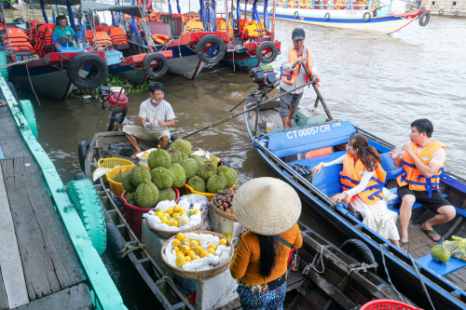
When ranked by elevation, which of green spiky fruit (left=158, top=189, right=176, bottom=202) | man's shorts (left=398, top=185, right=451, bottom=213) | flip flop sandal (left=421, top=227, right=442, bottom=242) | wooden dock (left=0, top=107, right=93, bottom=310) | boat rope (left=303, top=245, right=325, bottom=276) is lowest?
flip flop sandal (left=421, top=227, right=442, bottom=242)

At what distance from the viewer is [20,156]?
281 cm

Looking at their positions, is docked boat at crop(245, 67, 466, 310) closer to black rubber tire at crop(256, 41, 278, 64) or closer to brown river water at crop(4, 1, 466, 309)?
brown river water at crop(4, 1, 466, 309)

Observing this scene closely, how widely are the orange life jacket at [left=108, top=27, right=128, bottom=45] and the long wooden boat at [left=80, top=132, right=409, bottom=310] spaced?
9309 millimetres

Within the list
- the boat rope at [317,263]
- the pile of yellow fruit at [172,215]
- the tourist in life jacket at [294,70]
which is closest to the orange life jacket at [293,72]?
the tourist in life jacket at [294,70]

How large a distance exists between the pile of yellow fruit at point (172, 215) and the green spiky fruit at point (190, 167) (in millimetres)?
736

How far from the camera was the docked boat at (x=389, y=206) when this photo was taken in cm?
303

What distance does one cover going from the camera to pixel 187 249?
2711mm

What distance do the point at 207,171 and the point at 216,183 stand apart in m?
0.25

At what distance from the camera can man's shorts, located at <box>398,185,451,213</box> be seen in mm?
3893

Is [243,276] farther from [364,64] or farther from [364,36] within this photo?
[364,36]

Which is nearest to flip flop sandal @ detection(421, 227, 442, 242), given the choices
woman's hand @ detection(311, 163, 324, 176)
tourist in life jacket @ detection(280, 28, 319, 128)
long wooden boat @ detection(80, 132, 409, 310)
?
long wooden boat @ detection(80, 132, 409, 310)

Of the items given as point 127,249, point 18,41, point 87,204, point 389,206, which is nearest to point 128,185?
point 127,249

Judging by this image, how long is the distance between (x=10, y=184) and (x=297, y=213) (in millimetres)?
2023

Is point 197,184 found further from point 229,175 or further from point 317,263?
point 317,263
